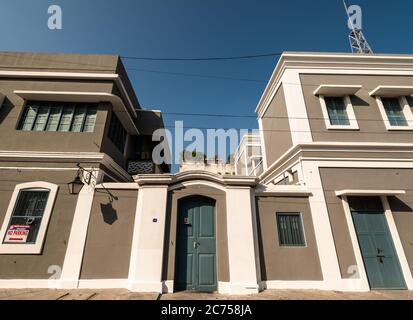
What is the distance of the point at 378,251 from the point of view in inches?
244

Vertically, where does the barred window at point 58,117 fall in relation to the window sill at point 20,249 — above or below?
above

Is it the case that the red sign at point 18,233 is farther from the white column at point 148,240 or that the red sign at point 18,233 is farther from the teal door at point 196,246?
the teal door at point 196,246

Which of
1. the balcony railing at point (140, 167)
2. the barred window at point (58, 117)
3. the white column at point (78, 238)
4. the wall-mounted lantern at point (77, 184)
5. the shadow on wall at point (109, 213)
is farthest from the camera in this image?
the balcony railing at point (140, 167)

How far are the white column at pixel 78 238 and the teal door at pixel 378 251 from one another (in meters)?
8.94

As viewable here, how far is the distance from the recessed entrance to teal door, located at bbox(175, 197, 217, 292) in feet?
16.1

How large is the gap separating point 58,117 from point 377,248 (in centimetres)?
1260

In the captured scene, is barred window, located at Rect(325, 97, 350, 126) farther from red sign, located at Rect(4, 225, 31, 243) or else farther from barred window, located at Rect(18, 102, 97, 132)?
red sign, located at Rect(4, 225, 31, 243)

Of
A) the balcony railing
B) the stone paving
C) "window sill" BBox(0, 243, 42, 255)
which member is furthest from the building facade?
the balcony railing

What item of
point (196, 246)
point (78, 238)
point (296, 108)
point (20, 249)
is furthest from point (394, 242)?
point (20, 249)

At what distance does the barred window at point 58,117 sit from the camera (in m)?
7.51

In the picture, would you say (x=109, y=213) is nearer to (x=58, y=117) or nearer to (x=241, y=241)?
(x=241, y=241)

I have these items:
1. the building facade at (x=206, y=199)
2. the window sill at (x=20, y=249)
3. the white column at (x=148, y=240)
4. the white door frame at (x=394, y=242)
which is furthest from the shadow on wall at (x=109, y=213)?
the white door frame at (x=394, y=242)

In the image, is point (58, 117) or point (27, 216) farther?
point (58, 117)
